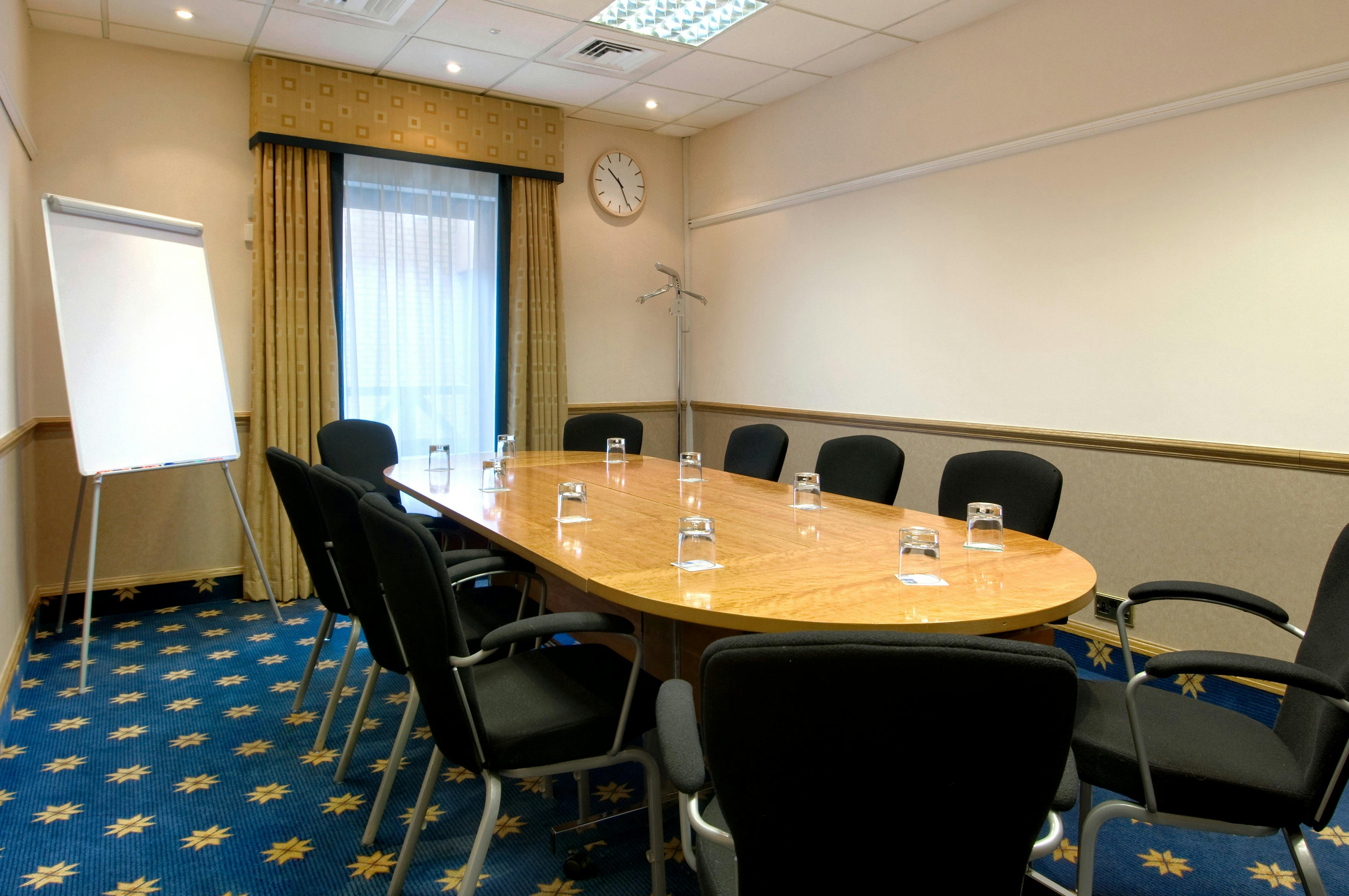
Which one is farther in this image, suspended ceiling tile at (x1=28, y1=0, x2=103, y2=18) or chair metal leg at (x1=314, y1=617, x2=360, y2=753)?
suspended ceiling tile at (x1=28, y1=0, x2=103, y2=18)

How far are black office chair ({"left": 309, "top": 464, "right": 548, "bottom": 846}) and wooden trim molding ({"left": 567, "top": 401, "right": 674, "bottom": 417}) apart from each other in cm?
341

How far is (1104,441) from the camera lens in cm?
371

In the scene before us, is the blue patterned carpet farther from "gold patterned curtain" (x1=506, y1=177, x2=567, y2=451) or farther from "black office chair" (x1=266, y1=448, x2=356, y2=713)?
"gold patterned curtain" (x1=506, y1=177, x2=567, y2=451)

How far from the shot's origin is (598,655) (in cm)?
227

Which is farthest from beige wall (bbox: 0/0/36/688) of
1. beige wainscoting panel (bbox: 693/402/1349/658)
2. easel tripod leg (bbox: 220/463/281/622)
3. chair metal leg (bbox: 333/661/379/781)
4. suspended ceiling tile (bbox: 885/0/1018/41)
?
beige wainscoting panel (bbox: 693/402/1349/658)

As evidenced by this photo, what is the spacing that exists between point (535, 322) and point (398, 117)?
4.82 ft

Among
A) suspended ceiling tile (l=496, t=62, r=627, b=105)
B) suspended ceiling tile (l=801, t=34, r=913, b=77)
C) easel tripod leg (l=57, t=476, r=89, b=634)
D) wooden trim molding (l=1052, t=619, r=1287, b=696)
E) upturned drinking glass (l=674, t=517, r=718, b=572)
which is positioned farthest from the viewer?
suspended ceiling tile (l=496, t=62, r=627, b=105)

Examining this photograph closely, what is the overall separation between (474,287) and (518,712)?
4.12 meters

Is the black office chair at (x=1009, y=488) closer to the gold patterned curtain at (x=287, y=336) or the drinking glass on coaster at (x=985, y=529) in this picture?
the drinking glass on coaster at (x=985, y=529)

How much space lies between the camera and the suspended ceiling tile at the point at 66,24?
4.11 meters

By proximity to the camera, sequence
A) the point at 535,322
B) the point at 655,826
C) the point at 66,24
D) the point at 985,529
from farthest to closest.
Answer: the point at 535,322 → the point at 66,24 → the point at 985,529 → the point at 655,826

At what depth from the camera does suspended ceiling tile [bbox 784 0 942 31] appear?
3.95 m

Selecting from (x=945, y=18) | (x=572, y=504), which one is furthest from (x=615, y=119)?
(x=572, y=504)

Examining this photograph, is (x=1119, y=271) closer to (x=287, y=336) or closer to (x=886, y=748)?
(x=886, y=748)
